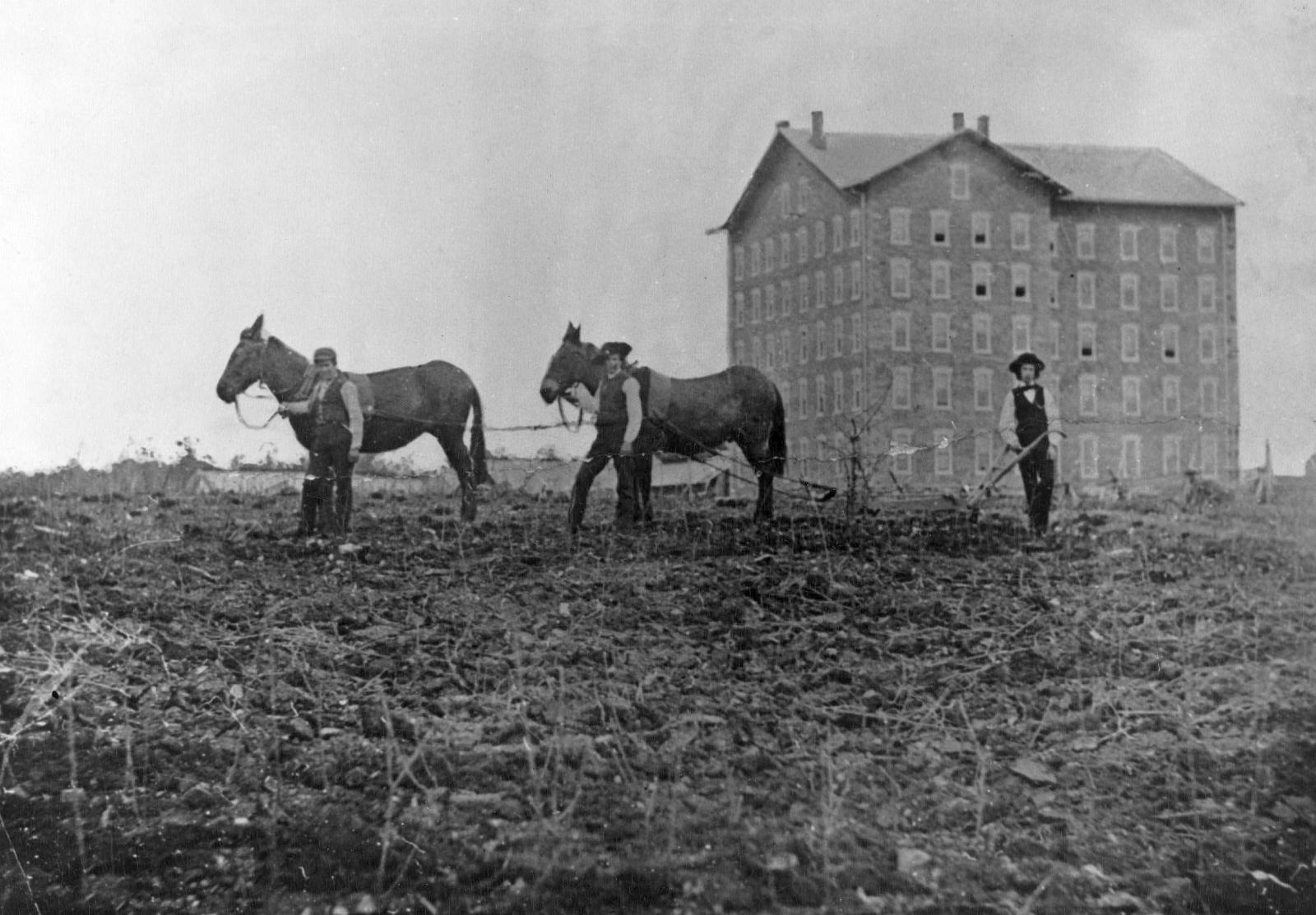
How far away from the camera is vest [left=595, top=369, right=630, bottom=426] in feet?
16.4

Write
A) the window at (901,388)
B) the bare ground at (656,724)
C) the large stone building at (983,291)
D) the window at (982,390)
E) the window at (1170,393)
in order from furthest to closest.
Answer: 1. the window at (982,390)
2. the window at (901,388)
3. the window at (1170,393)
4. the large stone building at (983,291)
5. the bare ground at (656,724)

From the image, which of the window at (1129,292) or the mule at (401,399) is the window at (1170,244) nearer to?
the window at (1129,292)

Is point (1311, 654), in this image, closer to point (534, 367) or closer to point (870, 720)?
point (870, 720)

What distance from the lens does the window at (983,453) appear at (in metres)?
5.12

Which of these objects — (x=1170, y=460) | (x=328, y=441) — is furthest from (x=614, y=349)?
(x=1170, y=460)

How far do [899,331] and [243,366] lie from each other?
9.94ft

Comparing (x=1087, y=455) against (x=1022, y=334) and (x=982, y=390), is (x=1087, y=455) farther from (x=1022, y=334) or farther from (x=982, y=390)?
(x=1022, y=334)

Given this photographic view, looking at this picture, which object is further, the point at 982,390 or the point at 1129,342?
the point at 982,390

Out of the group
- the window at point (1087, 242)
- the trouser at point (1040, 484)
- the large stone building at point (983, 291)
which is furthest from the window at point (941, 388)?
the window at point (1087, 242)

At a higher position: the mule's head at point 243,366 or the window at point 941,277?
the window at point 941,277

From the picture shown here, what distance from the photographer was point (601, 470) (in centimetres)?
509

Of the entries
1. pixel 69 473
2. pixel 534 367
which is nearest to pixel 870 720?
pixel 534 367

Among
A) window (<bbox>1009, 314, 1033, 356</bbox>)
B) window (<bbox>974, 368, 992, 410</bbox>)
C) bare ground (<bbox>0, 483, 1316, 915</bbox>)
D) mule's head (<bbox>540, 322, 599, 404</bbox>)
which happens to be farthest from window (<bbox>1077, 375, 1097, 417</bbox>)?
mule's head (<bbox>540, 322, 599, 404</bbox>)

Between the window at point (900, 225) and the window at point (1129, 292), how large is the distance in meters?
0.91
